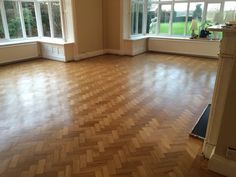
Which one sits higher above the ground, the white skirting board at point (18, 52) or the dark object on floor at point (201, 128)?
the white skirting board at point (18, 52)

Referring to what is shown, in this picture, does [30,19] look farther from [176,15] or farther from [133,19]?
[176,15]

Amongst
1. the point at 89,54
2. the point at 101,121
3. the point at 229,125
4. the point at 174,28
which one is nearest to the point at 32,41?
the point at 89,54

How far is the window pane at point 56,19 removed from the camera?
672 centimetres

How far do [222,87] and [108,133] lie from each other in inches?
56.6

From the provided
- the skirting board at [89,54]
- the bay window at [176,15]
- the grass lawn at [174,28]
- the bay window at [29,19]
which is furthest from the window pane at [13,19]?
the grass lawn at [174,28]

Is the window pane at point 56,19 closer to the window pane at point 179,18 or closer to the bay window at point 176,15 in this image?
the bay window at point 176,15

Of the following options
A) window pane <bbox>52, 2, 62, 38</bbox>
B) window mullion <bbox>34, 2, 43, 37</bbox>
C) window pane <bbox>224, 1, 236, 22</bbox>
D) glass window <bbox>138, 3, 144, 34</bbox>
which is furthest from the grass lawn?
window mullion <bbox>34, 2, 43, 37</bbox>

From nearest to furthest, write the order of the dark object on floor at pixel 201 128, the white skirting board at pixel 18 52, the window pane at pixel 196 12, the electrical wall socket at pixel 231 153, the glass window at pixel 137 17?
the electrical wall socket at pixel 231 153 → the dark object on floor at pixel 201 128 → the white skirting board at pixel 18 52 → the window pane at pixel 196 12 → the glass window at pixel 137 17

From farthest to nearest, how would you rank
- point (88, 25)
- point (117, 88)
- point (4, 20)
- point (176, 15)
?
point (176, 15) < point (88, 25) < point (4, 20) < point (117, 88)

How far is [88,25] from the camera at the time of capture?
7.04 m

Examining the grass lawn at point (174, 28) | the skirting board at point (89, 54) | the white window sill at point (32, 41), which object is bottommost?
the skirting board at point (89, 54)

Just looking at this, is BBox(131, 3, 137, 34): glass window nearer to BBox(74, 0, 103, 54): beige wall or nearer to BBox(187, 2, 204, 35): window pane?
BBox(74, 0, 103, 54): beige wall

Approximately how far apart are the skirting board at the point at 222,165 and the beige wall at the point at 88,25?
222 inches

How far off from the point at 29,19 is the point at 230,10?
660 cm
